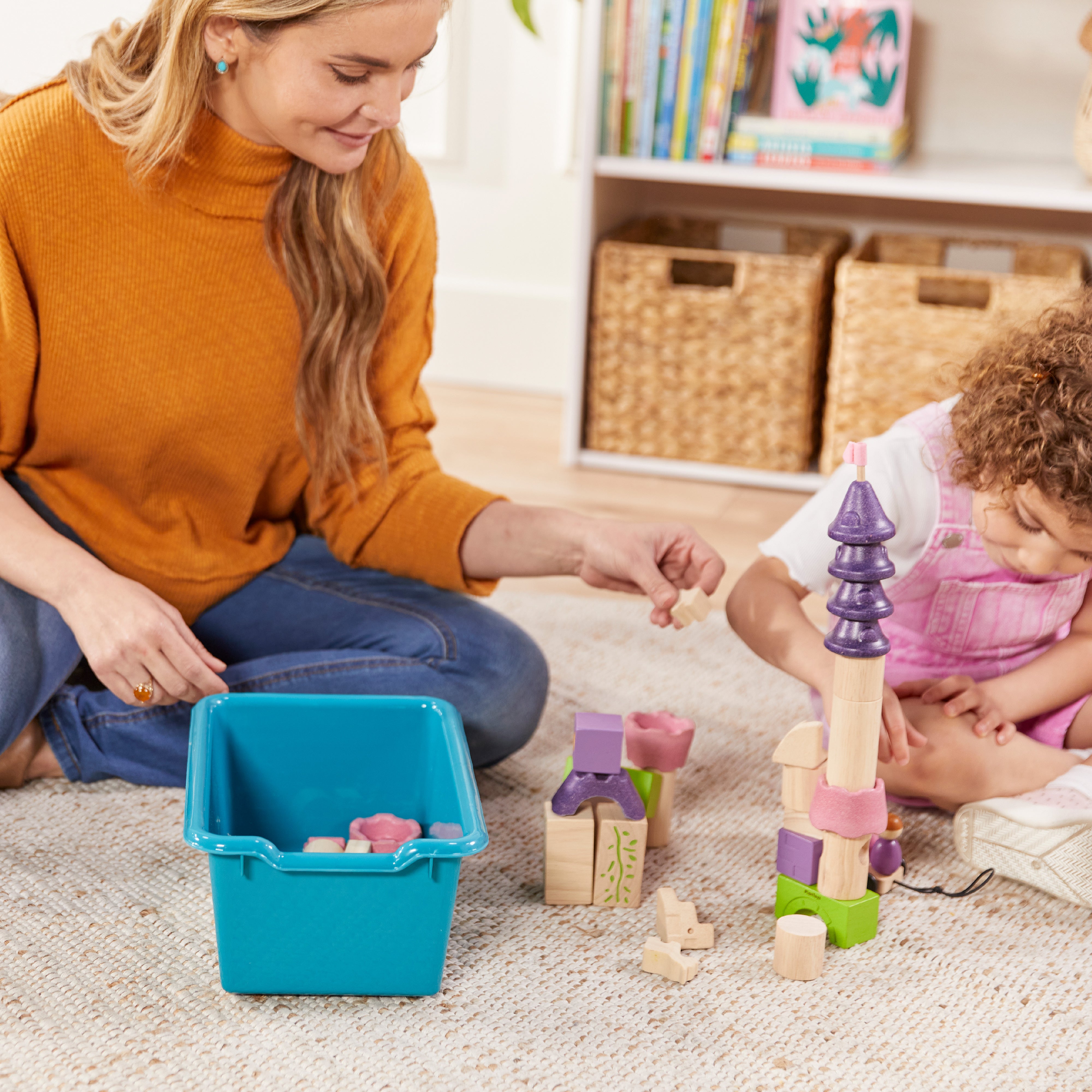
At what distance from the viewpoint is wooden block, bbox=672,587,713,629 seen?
1014 mm

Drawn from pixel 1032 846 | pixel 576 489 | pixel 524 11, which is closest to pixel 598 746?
pixel 1032 846

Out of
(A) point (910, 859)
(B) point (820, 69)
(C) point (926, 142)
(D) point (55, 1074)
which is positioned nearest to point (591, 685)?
(A) point (910, 859)

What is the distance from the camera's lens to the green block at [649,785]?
107 centimetres

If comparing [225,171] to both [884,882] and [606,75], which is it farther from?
[606,75]

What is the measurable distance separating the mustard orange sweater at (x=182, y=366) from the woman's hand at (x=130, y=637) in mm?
151

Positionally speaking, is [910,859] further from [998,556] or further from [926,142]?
[926,142]

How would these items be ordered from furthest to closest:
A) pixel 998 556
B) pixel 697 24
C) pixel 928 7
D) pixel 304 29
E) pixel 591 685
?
pixel 928 7
pixel 697 24
pixel 591 685
pixel 998 556
pixel 304 29

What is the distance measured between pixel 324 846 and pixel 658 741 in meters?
0.27

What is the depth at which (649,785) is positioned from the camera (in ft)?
3.53

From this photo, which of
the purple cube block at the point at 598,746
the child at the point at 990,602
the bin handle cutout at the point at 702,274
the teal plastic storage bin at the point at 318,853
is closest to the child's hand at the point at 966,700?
the child at the point at 990,602

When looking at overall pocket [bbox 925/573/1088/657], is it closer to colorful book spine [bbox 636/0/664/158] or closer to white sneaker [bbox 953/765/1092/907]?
white sneaker [bbox 953/765/1092/907]

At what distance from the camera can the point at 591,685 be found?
1.40m

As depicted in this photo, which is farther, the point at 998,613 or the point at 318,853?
the point at 998,613

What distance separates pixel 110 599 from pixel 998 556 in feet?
2.21
